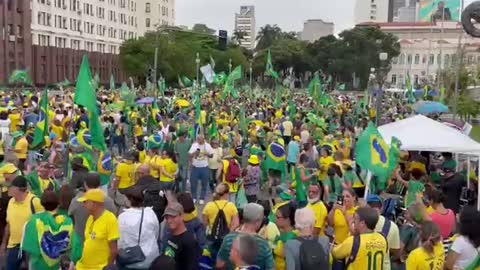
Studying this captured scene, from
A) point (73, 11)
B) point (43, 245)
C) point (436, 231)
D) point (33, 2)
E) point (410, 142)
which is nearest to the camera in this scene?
point (436, 231)

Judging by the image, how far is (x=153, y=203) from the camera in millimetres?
6770

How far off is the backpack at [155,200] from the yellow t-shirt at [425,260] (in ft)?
8.34

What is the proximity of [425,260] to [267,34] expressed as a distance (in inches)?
5332

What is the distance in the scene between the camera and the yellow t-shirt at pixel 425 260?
17.2 ft

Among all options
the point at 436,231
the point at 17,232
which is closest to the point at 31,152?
the point at 17,232

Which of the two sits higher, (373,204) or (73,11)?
(73,11)

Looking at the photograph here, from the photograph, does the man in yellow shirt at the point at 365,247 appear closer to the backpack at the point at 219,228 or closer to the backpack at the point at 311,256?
the backpack at the point at 311,256

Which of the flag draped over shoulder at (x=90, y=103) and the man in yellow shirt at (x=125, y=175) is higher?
the flag draped over shoulder at (x=90, y=103)

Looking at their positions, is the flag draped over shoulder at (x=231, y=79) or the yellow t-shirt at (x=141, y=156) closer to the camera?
the yellow t-shirt at (x=141, y=156)

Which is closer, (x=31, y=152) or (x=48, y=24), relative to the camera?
(x=31, y=152)

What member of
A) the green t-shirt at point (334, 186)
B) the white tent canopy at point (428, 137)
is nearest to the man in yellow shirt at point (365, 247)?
the green t-shirt at point (334, 186)

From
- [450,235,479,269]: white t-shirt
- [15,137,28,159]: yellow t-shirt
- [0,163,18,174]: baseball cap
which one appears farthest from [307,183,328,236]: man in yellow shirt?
[15,137,28,159]: yellow t-shirt

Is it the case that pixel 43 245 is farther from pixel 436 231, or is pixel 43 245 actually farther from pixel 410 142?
pixel 410 142

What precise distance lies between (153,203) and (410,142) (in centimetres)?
584
